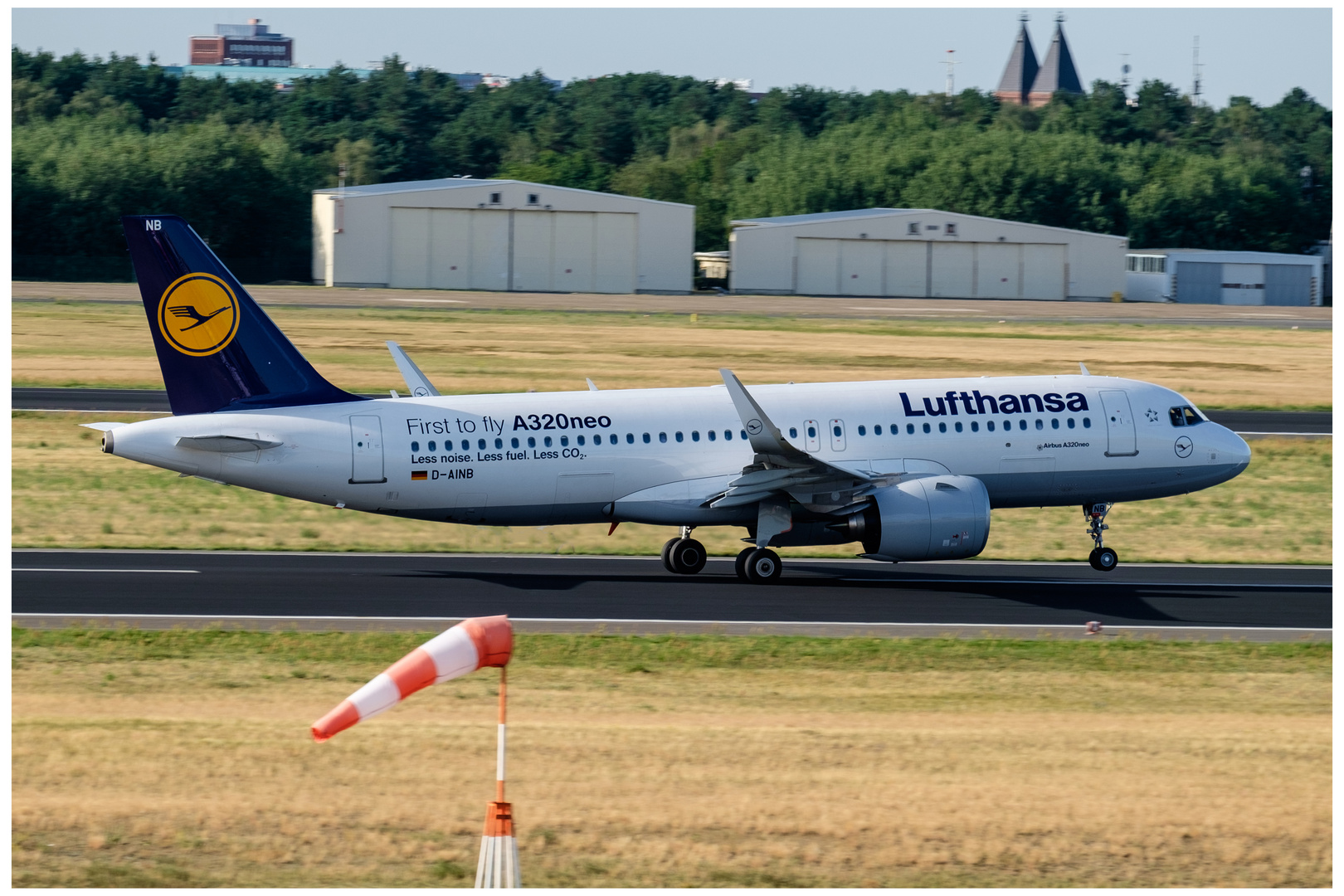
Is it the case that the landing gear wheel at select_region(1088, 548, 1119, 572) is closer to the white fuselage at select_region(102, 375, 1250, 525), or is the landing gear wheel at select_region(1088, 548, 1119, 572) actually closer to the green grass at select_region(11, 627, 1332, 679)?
the white fuselage at select_region(102, 375, 1250, 525)

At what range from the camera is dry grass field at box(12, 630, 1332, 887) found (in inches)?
→ 573

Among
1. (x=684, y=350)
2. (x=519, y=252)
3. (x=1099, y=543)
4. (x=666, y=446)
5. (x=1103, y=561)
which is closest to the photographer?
(x=666, y=446)

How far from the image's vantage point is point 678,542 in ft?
107

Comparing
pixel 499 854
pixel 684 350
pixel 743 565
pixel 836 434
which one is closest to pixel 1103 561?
pixel 836 434

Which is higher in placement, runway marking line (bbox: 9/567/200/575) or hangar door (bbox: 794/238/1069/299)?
hangar door (bbox: 794/238/1069/299)

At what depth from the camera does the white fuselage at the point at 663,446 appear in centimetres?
3008

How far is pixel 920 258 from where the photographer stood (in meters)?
125

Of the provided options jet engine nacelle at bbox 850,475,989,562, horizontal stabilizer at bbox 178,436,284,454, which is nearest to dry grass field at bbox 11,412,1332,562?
jet engine nacelle at bbox 850,475,989,562

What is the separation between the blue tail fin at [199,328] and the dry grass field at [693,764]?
635 cm

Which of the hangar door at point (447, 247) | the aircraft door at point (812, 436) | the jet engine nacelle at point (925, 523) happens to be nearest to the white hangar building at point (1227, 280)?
the hangar door at point (447, 247)

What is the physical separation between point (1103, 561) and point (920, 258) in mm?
94101

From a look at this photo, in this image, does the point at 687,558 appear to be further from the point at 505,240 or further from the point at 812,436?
the point at 505,240

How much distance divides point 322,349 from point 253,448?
45.5 metres

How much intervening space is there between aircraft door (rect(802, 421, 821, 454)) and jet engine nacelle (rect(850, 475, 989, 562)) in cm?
197
